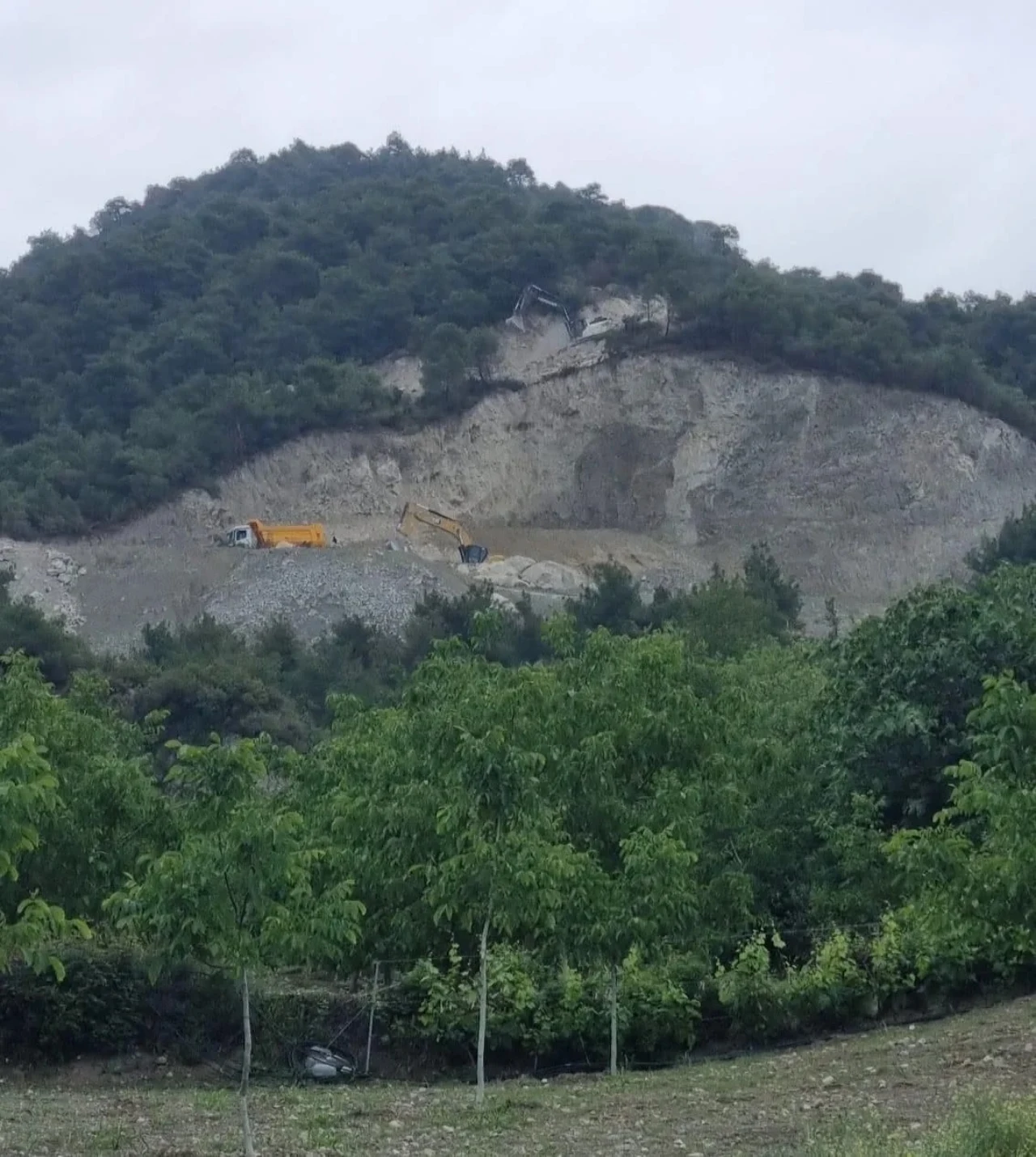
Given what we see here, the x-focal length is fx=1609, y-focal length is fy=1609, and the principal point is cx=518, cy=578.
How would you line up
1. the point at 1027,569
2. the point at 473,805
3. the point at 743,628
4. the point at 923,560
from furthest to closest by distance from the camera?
1. the point at 923,560
2. the point at 743,628
3. the point at 1027,569
4. the point at 473,805

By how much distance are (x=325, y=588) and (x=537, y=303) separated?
33.3 m

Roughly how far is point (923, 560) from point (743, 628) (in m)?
35.5

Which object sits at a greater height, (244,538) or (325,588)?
(244,538)

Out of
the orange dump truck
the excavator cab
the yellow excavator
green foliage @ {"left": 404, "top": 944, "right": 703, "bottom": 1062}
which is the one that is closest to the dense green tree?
green foliage @ {"left": 404, "top": 944, "right": 703, "bottom": 1062}

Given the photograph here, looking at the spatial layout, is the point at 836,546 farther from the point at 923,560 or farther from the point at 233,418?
the point at 233,418

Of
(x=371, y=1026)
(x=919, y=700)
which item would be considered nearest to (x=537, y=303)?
(x=919, y=700)

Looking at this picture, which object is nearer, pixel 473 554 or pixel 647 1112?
pixel 647 1112

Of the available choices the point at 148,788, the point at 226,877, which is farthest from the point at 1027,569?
the point at 226,877

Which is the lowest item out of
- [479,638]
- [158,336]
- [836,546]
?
[479,638]

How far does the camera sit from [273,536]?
→ 75875 millimetres

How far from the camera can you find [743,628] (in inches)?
1919

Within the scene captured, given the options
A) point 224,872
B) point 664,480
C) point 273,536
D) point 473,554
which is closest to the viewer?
point 224,872

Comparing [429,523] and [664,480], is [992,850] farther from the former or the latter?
[664,480]

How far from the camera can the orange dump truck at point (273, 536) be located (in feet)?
246
